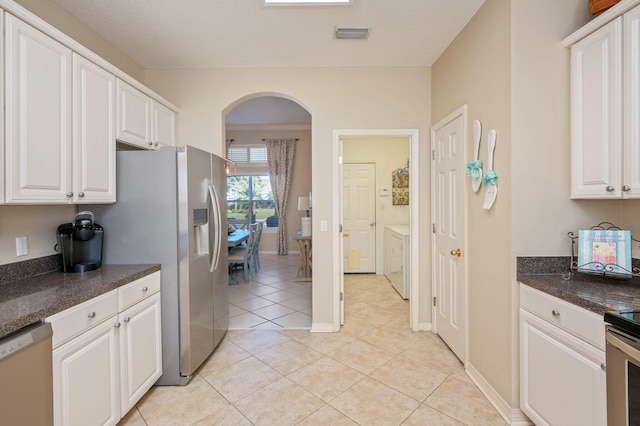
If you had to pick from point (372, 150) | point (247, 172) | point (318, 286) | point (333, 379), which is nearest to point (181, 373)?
point (333, 379)

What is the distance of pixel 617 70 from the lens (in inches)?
60.7

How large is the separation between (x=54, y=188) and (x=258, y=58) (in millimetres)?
2154

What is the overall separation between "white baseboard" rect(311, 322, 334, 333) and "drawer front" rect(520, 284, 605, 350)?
193 cm

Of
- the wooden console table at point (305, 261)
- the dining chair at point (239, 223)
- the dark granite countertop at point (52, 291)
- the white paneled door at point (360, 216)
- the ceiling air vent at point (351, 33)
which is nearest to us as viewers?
the dark granite countertop at point (52, 291)

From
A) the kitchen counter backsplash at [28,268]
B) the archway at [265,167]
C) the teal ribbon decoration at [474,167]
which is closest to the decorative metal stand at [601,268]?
the teal ribbon decoration at [474,167]

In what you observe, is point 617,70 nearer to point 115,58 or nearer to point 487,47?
point 487,47

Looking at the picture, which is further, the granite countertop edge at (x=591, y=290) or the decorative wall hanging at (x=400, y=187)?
the decorative wall hanging at (x=400, y=187)

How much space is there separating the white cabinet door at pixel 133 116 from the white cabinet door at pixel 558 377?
10.2 ft

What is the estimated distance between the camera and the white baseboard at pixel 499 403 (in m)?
1.85

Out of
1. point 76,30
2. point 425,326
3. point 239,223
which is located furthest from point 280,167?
point 425,326

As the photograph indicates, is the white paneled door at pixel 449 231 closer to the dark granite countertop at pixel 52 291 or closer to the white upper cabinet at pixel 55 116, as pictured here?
the dark granite countertop at pixel 52 291

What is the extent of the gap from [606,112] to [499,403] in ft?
6.29

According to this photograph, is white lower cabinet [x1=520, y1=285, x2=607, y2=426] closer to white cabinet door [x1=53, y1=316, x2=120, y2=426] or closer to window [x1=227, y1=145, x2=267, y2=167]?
white cabinet door [x1=53, y1=316, x2=120, y2=426]

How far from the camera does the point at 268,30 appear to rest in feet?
8.28
